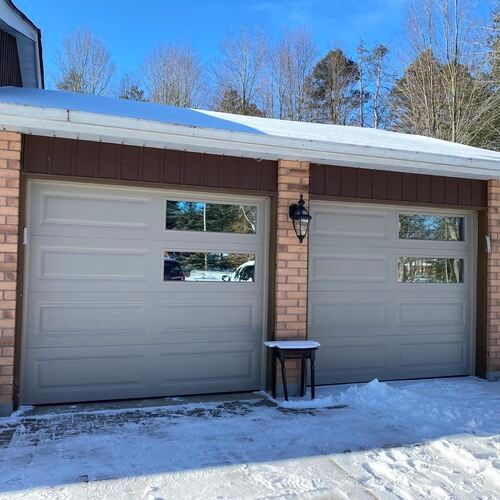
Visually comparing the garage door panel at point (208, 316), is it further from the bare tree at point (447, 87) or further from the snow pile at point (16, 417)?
the bare tree at point (447, 87)

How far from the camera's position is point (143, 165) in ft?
16.7

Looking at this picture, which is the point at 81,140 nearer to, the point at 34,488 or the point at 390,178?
the point at 34,488

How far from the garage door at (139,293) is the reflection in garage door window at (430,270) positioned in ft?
6.46

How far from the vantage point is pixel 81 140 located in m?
4.88

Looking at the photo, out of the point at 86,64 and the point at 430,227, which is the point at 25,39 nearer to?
the point at 430,227

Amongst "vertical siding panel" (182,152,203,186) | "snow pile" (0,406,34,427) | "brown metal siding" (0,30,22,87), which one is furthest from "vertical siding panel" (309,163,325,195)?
"brown metal siding" (0,30,22,87)

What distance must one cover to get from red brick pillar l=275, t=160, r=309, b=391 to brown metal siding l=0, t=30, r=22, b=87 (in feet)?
13.1

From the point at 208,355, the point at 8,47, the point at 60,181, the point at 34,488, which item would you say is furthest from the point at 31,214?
the point at 8,47

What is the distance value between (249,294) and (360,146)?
6.73ft

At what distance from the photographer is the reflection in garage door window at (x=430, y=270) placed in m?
6.40

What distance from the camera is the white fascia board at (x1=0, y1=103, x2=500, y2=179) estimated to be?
4.43m

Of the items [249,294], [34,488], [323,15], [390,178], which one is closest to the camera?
[34,488]

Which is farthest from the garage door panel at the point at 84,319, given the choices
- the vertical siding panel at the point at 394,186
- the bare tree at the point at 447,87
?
the bare tree at the point at 447,87

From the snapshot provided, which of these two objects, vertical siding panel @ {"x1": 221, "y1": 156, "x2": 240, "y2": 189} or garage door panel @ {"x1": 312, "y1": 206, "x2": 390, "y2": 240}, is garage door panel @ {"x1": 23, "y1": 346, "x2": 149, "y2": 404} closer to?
vertical siding panel @ {"x1": 221, "y1": 156, "x2": 240, "y2": 189}
